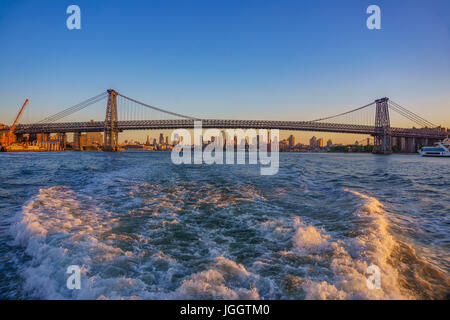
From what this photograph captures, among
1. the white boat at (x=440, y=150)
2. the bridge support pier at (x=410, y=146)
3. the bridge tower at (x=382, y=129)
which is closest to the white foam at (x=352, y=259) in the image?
the white boat at (x=440, y=150)

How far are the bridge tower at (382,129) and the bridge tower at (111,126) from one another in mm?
60581

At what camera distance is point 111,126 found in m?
45.1

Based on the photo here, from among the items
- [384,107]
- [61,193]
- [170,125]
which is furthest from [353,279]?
[384,107]

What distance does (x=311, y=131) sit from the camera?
154ft

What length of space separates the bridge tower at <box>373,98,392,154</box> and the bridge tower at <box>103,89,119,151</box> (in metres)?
60.6

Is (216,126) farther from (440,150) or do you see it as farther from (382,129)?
(440,150)

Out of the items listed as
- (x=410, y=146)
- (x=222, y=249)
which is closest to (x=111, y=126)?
(x=222, y=249)

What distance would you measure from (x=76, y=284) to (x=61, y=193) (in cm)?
460

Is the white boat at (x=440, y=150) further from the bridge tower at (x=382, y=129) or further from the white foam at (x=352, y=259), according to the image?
the white foam at (x=352, y=259)

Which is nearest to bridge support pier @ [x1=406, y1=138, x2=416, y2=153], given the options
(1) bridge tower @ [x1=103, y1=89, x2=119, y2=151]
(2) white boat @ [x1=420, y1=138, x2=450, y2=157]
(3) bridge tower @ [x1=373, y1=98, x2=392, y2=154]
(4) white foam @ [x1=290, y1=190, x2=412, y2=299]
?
(3) bridge tower @ [x1=373, y1=98, x2=392, y2=154]

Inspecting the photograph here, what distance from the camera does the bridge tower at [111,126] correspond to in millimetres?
45625

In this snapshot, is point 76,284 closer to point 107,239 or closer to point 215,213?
point 107,239

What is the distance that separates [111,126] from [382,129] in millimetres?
63149

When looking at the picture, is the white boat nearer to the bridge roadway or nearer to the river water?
the bridge roadway
